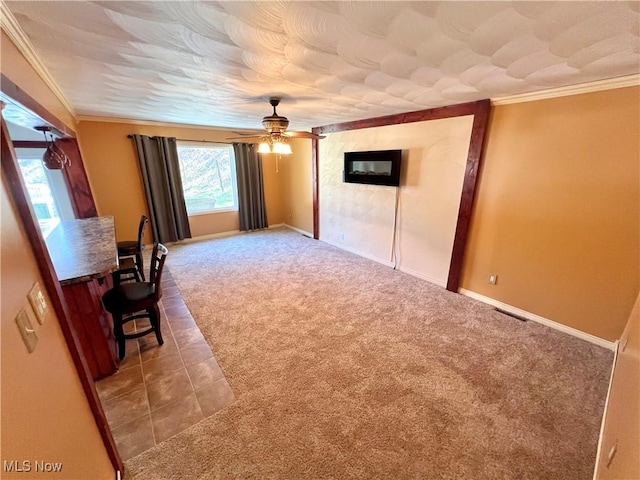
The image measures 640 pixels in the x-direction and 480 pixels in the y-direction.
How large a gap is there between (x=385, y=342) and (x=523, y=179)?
86.0 inches

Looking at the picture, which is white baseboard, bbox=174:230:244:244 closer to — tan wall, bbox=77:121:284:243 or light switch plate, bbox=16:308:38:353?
tan wall, bbox=77:121:284:243

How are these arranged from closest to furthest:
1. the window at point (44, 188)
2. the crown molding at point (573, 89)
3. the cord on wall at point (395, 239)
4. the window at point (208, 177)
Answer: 1. the crown molding at point (573, 89)
2. the window at point (44, 188)
3. the cord on wall at point (395, 239)
4. the window at point (208, 177)

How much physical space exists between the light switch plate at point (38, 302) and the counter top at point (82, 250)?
0.94 meters

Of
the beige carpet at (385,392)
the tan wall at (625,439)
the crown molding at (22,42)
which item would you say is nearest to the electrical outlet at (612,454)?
the tan wall at (625,439)

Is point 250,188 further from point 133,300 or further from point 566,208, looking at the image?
point 566,208

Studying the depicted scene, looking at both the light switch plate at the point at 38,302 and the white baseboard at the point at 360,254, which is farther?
the white baseboard at the point at 360,254

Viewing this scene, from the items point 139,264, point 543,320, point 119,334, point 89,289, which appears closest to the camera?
point 89,289

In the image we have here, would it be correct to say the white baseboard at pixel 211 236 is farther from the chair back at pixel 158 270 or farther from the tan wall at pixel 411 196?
the chair back at pixel 158 270

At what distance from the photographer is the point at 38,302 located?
93cm

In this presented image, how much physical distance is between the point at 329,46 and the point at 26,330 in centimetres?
188

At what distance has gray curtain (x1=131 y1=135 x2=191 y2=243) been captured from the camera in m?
4.59

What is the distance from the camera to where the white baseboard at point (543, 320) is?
2377 mm

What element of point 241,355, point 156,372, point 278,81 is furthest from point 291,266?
point 278,81

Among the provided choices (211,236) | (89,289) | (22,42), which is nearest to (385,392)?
(89,289)
